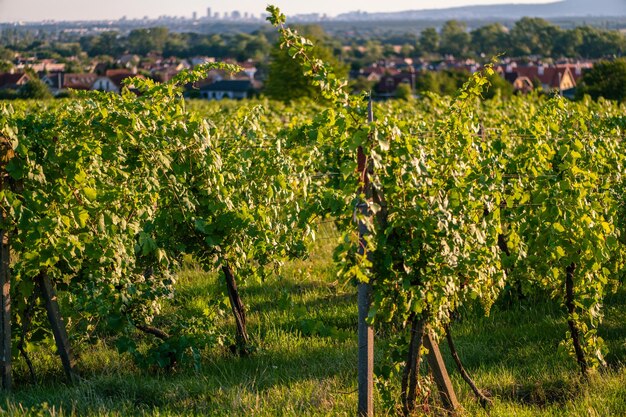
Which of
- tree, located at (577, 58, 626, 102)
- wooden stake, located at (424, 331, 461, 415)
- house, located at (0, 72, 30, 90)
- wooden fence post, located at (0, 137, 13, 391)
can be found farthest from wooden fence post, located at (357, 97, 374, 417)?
house, located at (0, 72, 30, 90)

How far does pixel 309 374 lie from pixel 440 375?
3.90ft

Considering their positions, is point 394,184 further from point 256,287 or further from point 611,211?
point 256,287

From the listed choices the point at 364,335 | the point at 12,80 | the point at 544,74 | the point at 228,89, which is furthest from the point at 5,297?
the point at 228,89

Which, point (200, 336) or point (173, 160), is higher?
A: point (173, 160)

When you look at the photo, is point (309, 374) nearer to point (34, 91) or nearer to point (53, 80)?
point (34, 91)

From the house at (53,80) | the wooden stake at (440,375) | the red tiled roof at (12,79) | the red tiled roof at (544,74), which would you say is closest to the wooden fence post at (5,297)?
the wooden stake at (440,375)

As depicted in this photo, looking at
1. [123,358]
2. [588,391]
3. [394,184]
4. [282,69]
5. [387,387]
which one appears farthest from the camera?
[282,69]

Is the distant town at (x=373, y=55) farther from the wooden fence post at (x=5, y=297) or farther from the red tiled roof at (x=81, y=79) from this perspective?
the wooden fence post at (x=5, y=297)

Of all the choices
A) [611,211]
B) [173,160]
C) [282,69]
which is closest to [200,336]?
[173,160]

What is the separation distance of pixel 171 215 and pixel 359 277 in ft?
6.61

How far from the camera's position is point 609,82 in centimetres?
4925

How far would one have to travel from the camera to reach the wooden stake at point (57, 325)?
5.56 metres

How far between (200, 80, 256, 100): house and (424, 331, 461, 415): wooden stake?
328 ft

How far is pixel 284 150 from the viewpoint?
641cm
